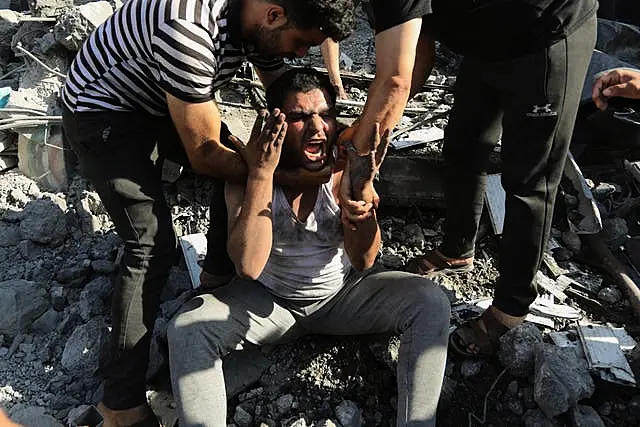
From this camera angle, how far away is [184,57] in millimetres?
2307

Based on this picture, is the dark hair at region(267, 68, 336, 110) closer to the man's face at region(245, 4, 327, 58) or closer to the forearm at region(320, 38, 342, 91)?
the man's face at region(245, 4, 327, 58)

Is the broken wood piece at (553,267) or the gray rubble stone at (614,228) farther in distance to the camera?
the gray rubble stone at (614,228)

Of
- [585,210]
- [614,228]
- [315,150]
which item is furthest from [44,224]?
[614,228]

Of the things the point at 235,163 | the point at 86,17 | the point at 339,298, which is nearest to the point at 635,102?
the point at 339,298

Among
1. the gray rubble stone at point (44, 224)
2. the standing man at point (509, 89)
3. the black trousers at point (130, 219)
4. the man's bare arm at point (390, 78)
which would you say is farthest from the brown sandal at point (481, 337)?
the gray rubble stone at point (44, 224)

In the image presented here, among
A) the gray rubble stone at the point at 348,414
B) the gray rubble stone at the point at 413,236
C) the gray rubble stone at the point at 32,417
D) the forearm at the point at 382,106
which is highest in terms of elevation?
the forearm at the point at 382,106

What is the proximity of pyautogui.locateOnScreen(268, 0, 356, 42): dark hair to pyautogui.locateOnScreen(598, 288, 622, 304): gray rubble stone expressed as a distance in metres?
2.36

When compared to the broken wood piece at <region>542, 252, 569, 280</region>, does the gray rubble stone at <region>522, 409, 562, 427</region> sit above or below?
below

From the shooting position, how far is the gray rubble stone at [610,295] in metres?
3.67

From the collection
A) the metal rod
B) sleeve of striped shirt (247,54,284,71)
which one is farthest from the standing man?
the metal rod

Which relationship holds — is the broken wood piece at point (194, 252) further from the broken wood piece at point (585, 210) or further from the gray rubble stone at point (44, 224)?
the broken wood piece at point (585, 210)

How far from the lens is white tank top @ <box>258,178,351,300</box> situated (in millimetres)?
2770

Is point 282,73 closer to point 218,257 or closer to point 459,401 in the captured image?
point 218,257

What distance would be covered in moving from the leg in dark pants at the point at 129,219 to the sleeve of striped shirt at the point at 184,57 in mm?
414
